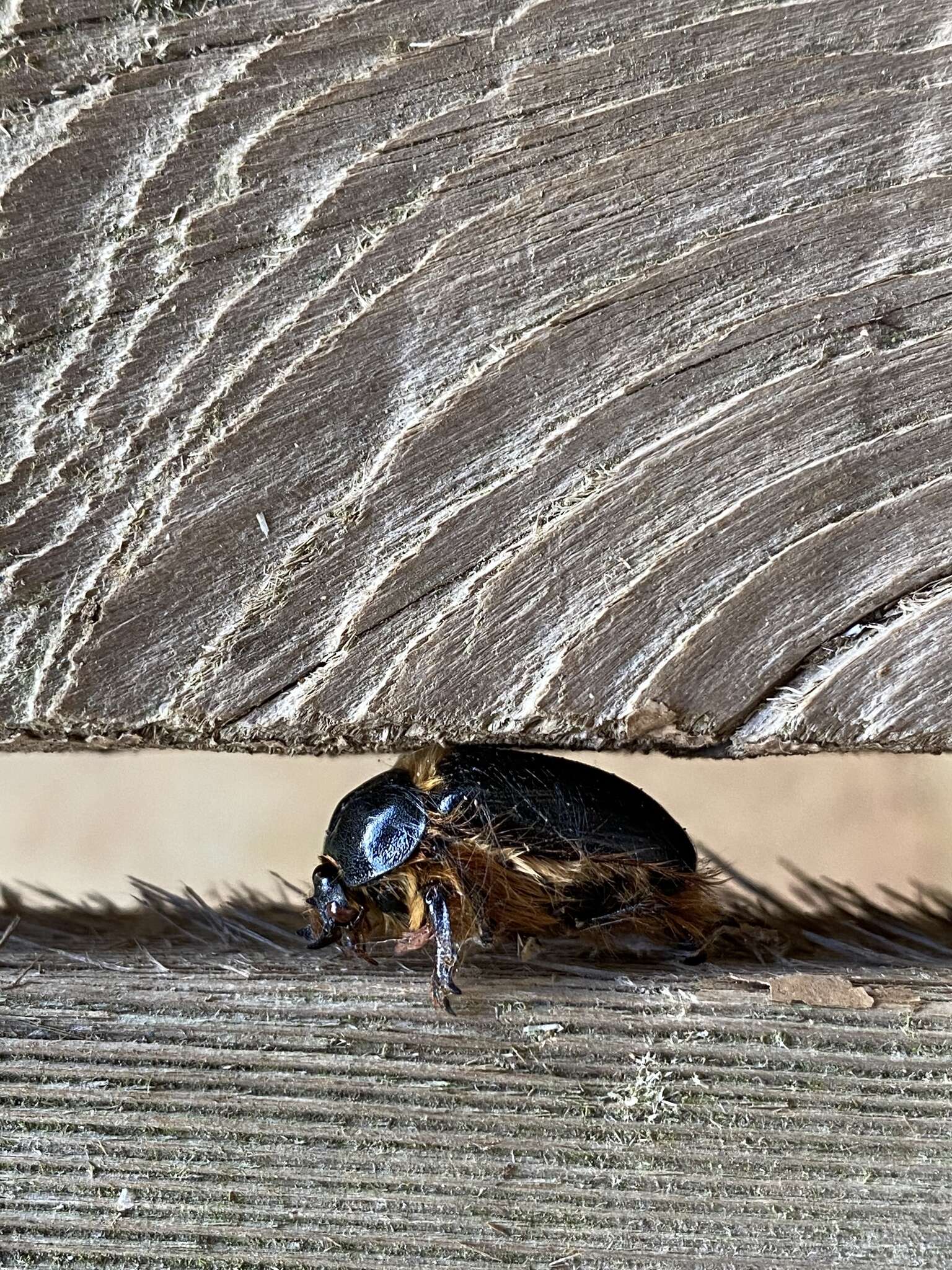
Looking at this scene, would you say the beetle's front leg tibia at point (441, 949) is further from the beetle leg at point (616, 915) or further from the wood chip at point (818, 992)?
the wood chip at point (818, 992)

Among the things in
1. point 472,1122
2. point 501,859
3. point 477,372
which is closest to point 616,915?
point 501,859

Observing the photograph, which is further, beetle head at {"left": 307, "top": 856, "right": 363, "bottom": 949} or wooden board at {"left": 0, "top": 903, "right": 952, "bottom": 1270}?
beetle head at {"left": 307, "top": 856, "right": 363, "bottom": 949}

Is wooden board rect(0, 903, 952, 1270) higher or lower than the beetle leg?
lower

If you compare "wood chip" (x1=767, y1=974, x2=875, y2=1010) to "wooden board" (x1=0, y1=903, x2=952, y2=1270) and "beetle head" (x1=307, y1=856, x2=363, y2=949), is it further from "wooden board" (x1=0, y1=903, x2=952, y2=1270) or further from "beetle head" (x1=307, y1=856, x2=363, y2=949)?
"beetle head" (x1=307, y1=856, x2=363, y2=949)

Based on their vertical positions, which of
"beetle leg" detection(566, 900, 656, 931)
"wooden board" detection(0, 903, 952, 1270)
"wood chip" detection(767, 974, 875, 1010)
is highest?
"beetle leg" detection(566, 900, 656, 931)

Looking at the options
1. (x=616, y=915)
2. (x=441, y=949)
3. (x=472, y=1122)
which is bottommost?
(x=472, y=1122)

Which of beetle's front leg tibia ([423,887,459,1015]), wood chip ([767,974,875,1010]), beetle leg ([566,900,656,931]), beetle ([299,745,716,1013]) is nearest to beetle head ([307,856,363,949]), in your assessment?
beetle ([299,745,716,1013])

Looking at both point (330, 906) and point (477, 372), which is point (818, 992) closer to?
point (330, 906)
